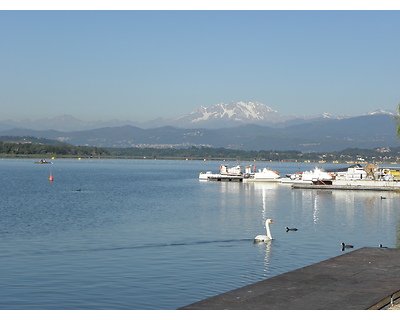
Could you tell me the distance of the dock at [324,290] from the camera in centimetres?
1683

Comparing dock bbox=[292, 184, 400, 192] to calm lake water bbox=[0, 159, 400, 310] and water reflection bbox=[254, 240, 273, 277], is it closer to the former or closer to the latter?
calm lake water bbox=[0, 159, 400, 310]

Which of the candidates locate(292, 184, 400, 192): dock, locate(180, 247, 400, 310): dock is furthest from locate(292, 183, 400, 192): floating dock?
locate(180, 247, 400, 310): dock

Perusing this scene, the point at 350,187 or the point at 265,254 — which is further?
the point at 350,187

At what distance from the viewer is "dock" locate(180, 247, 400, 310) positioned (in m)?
16.8

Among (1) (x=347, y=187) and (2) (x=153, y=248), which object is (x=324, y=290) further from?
(1) (x=347, y=187)

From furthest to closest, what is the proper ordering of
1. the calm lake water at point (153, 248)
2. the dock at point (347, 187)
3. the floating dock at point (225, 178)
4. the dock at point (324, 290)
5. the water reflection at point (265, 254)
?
the floating dock at point (225, 178), the dock at point (347, 187), the water reflection at point (265, 254), the calm lake water at point (153, 248), the dock at point (324, 290)

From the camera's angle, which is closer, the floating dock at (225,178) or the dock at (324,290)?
the dock at (324,290)

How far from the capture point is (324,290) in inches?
734

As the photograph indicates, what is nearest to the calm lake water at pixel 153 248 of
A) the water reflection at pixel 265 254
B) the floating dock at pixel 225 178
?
the water reflection at pixel 265 254

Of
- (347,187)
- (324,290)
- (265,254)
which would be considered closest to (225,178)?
(347,187)

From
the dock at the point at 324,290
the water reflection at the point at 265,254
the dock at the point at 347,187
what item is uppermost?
the dock at the point at 324,290

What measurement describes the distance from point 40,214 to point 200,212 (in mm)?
13683

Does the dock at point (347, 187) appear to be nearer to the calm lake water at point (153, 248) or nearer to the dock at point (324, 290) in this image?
the calm lake water at point (153, 248)
